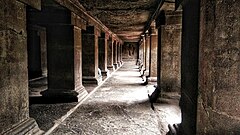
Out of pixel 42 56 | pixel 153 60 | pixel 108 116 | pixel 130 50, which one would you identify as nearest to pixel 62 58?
pixel 108 116

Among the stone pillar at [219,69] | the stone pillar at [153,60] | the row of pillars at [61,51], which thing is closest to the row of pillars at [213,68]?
Result: the stone pillar at [219,69]

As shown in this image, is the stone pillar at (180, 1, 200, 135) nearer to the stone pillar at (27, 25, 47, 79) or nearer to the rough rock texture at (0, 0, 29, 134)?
the rough rock texture at (0, 0, 29, 134)

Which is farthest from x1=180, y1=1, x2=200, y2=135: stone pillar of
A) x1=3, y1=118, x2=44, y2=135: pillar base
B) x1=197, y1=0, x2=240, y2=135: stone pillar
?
x1=3, y1=118, x2=44, y2=135: pillar base

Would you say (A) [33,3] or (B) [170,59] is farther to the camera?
(B) [170,59]

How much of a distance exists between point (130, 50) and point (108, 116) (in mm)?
30030

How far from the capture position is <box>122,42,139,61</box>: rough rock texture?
→ 34.2 metres

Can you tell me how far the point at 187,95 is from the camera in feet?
9.42

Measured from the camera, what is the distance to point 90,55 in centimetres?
893

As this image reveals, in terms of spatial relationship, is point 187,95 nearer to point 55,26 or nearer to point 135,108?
point 135,108

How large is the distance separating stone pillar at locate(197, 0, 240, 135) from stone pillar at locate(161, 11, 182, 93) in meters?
3.49

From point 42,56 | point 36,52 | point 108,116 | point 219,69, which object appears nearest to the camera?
point 219,69

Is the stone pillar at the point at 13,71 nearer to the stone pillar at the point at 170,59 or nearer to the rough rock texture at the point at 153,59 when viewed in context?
the stone pillar at the point at 170,59

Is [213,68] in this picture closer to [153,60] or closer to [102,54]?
[153,60]

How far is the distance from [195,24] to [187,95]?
996 millimetres
